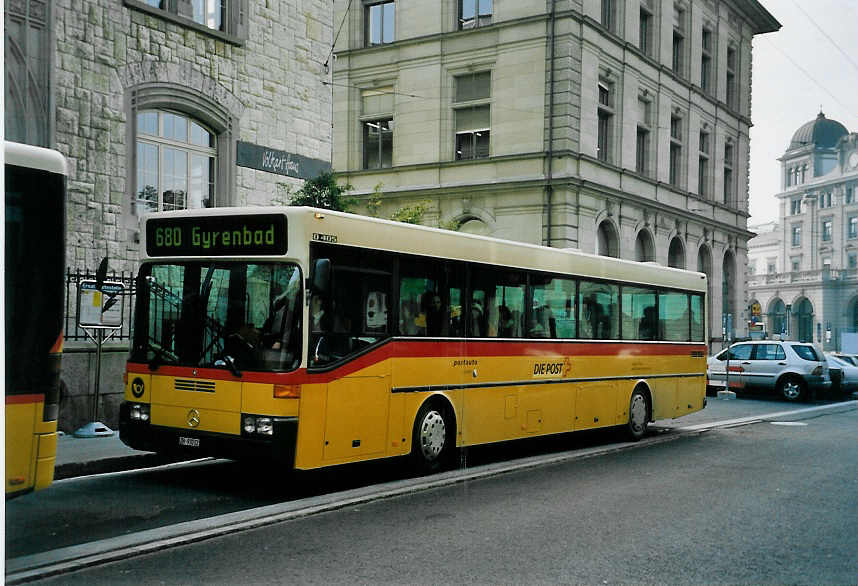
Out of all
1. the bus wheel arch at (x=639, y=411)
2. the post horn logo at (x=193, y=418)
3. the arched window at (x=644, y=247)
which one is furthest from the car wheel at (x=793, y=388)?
the post horn logo at (x=193, y=418)

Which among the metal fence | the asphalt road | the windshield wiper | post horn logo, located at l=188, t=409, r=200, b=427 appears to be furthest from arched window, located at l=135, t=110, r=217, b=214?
the asphalt road

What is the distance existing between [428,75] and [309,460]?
26507mm

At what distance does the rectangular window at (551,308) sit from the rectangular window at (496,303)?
18 centimetres

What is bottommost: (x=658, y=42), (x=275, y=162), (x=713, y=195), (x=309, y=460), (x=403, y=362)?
(x=309, y=460)

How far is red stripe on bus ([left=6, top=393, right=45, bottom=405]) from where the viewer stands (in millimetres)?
6395

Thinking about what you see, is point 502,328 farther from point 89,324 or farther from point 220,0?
point 220,0

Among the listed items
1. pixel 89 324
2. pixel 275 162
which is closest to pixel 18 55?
pixel 89 324

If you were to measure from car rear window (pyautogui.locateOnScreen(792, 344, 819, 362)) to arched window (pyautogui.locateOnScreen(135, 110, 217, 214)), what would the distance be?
689 inches

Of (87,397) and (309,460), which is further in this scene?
(87,397)

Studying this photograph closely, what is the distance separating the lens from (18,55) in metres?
14.4

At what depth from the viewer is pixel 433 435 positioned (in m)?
11.0

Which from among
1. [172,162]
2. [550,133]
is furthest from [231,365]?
[550,133]

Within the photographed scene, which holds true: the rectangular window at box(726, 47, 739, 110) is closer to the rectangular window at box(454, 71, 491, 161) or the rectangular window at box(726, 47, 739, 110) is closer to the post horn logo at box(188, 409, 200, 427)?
the rectangular window at box(454, 71, 491, 161)

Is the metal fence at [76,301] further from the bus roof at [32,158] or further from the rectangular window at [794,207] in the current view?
the rectangular window at [794,207]
